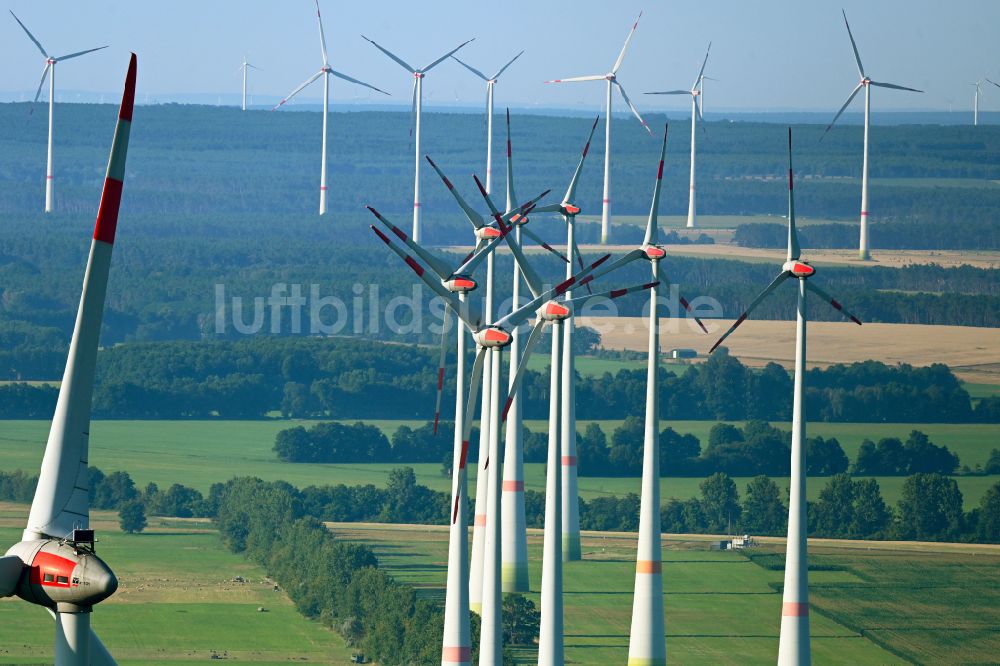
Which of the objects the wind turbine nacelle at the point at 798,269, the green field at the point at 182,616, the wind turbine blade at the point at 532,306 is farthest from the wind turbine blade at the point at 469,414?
the green field at the point at 182,616

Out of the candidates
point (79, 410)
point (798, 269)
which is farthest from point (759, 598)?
point (79, 410)

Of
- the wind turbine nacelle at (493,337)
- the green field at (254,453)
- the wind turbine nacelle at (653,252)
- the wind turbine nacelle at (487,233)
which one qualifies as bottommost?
the green field at (254,453)

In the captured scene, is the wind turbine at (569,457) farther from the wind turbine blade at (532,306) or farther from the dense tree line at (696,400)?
the dense tree line at (696,400)

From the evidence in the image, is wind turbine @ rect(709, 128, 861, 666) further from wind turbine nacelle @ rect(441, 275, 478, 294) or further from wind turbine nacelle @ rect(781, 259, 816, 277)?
wind turbine nacelle @ rect(441, 275, 478, 294)

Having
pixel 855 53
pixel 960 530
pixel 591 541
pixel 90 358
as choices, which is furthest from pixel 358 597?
pixel 855 53

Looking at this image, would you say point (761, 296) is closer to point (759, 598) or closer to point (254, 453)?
point (759, 598)

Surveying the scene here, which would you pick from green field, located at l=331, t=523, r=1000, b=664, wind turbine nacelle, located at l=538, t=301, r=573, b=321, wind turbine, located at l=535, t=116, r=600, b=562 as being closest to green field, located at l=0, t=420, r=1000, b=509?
green field, located at l=331, t=523, r=1000, b=664
